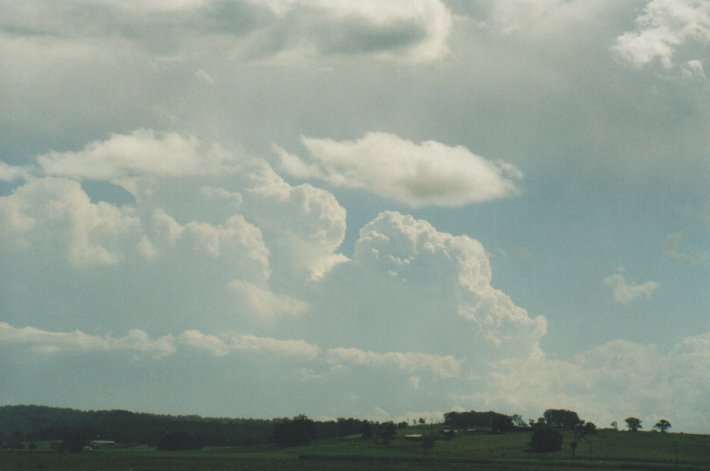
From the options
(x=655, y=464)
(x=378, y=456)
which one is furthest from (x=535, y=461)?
(x=378, y=456)

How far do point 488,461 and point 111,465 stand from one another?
277 feet

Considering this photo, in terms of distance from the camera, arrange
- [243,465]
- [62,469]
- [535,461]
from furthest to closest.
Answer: [535,461]
[243,465]
[62,469]

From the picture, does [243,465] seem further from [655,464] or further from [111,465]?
[655,464]

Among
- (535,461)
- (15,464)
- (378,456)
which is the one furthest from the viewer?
(378,456)

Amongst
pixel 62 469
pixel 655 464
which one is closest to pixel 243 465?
pixel 62 469

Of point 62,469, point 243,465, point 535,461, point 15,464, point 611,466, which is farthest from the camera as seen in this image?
point 535,461

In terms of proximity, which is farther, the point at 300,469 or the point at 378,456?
the point at 378,456

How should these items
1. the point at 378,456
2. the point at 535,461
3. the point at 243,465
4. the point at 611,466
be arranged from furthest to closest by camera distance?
the point at 378,456 → the point at 535,461 → the point at 611,466 → the point at 243,465

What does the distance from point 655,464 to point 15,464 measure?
136 m

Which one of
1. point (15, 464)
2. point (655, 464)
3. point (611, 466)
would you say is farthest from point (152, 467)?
point (655, 464)

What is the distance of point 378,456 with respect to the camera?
197375 millimetres

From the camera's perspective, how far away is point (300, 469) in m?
143

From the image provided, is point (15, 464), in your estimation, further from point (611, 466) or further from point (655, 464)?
point (655, 464)

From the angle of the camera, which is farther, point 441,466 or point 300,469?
point 441,466
